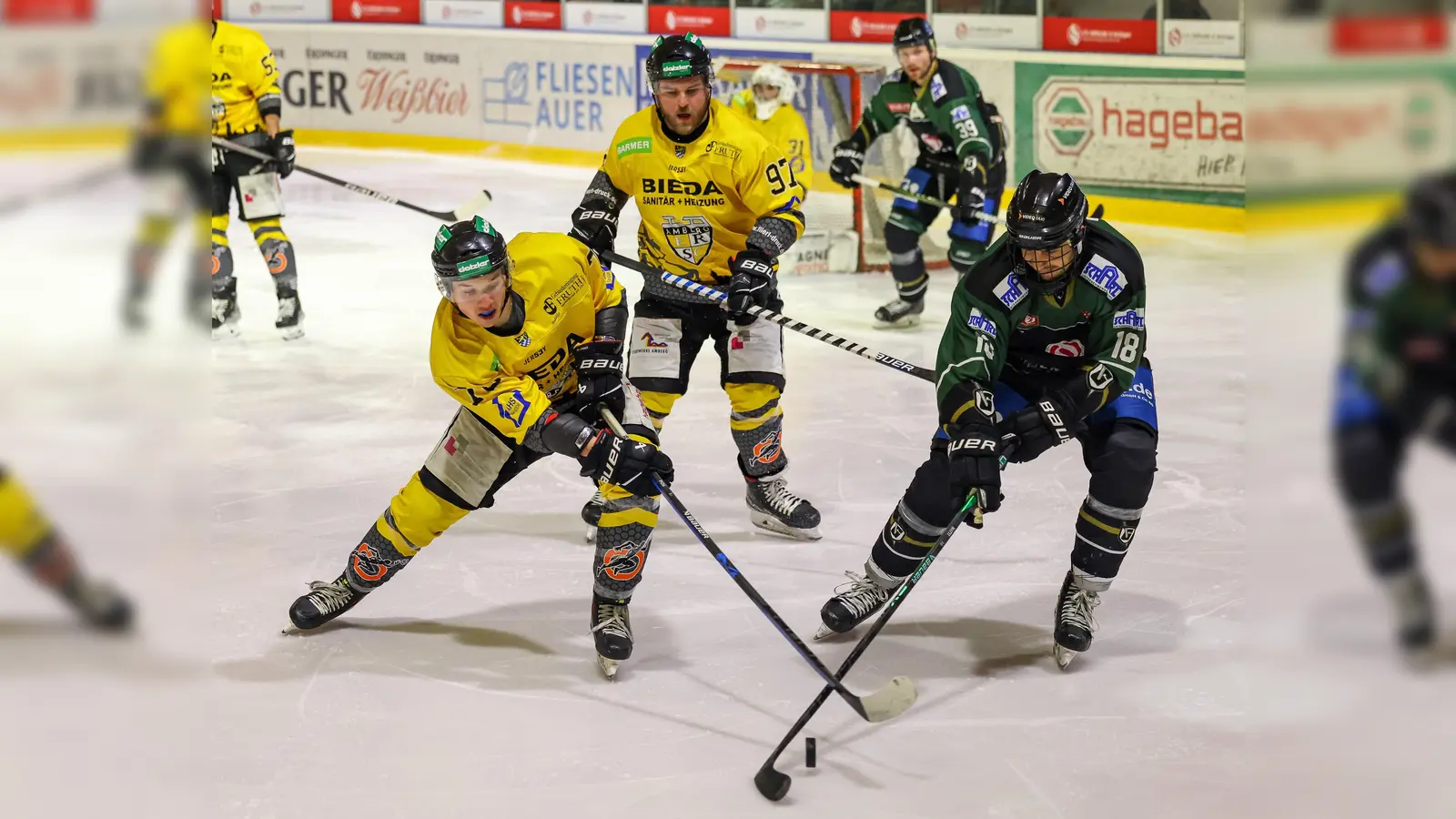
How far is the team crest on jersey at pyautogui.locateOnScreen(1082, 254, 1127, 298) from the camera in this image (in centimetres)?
310

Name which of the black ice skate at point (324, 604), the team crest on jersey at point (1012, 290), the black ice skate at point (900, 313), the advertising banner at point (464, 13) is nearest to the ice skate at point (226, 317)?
the black ice skate at point (900, 313)

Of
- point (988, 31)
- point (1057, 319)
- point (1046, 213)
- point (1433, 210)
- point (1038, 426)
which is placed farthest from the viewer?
point (988, 31)

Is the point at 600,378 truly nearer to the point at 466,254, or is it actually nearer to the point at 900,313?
the point at 466,254

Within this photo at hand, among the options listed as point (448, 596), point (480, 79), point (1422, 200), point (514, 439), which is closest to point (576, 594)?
point (448, 596)

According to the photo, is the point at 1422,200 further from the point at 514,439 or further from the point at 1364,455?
the point at 514,439

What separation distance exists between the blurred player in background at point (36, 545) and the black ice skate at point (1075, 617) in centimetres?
280

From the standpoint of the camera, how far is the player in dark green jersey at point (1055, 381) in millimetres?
3035

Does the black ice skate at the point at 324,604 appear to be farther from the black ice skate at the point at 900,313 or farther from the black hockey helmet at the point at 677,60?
the black ice skate at the point at 900,313

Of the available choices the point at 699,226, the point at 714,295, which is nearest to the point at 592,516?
the point at 714,295

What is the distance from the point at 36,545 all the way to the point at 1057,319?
271 cm

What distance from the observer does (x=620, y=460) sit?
3.10 metres

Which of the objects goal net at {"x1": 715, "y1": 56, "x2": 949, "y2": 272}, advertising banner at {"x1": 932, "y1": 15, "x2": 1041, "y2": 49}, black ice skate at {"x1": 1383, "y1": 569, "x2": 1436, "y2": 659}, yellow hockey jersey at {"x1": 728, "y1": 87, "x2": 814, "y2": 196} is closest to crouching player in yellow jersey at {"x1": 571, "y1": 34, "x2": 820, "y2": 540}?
black ice skate at {"x1": 1383, "y1": 569, "x2": 1436, "y2": 659}

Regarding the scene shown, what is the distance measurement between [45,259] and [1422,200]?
0.58m

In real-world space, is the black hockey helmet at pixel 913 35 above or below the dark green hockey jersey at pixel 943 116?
above
